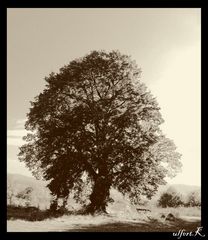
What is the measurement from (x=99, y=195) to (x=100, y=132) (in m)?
5.08

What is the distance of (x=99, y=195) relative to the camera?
103ft

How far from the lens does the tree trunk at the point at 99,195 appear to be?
31.3 meters

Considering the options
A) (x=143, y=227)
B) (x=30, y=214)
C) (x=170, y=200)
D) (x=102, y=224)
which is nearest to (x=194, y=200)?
(x=170, y=200)

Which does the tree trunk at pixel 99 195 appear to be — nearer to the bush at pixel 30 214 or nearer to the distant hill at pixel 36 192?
the bush at pixel 30 214

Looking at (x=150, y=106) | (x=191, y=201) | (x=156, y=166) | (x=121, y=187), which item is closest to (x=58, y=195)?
(x=121, y=187)

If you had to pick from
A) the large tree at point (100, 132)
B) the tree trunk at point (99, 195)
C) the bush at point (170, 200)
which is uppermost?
the large tree at point (100, 132)

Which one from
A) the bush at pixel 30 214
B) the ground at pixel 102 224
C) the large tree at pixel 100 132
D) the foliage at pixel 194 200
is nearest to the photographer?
the ground at pixel 102 224

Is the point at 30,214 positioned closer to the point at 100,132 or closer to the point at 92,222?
the point at 92,222

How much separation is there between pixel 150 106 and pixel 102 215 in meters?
9.61

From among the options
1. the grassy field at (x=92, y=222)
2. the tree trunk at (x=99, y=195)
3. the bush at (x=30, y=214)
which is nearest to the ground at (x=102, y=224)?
the grassy field at (x=92, y=222)

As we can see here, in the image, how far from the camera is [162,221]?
29.1 metres

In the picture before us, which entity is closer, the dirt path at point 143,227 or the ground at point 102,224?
the ground at point 102,224

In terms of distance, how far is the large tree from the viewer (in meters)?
31.1

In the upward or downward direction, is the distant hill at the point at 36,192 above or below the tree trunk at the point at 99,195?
below
